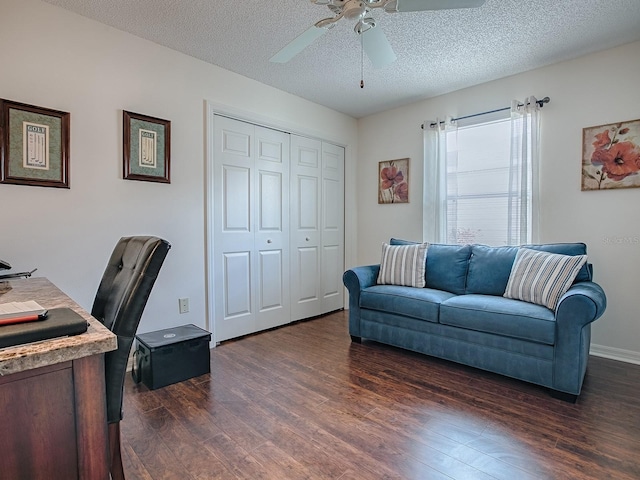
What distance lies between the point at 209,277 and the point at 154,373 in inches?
37.7

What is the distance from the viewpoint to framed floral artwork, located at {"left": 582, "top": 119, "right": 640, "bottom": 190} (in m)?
2.67

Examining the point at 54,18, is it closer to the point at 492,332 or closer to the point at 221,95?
the point at 221,95

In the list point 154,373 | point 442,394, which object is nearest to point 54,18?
point 154,373

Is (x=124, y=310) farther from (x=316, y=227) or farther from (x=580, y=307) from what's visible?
(x=316, y=227)

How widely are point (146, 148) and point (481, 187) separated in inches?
121

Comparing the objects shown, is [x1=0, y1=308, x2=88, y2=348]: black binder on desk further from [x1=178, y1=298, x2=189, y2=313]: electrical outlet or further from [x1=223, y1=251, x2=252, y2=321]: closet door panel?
[x1=223, y1=251, x2=252, y2=321]: closet door panel

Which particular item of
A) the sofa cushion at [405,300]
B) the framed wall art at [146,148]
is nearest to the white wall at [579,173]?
the sofa cushion at [405,300]

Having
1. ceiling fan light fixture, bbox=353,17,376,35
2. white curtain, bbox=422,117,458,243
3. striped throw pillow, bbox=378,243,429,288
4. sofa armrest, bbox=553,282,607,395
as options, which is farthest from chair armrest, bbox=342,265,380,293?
ceiling fan light fixture, bbox=353,17,376,35

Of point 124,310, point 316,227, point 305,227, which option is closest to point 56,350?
point 124,310

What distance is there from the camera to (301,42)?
2.01m

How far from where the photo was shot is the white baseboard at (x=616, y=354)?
270 centimetres

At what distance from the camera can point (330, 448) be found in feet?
5.49

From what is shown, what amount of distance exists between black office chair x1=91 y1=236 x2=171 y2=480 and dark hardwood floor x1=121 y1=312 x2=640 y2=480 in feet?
1.80

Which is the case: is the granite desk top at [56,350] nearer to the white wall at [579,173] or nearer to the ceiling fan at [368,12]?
the ceiling fan at [368,12]
